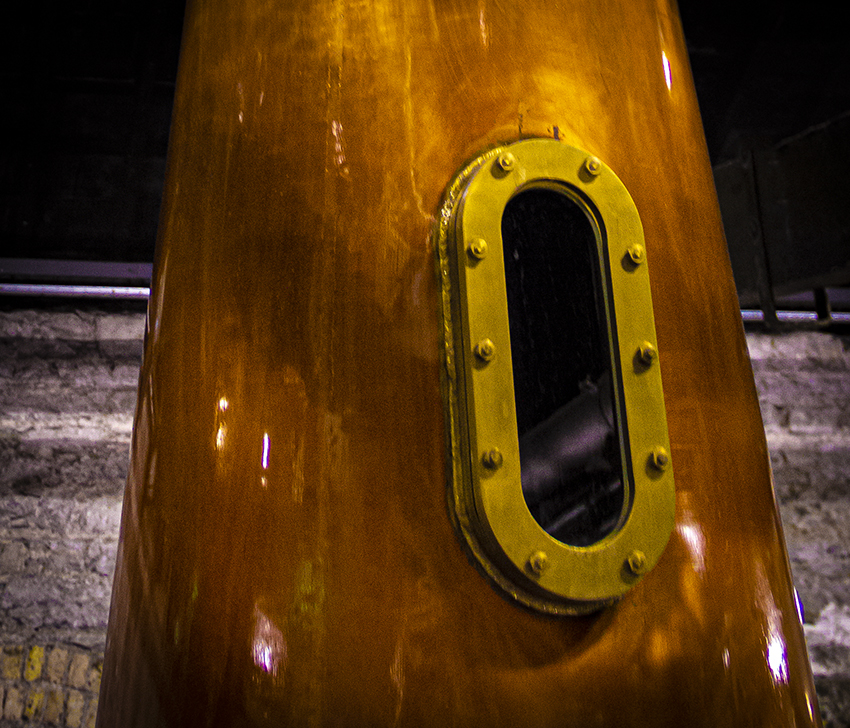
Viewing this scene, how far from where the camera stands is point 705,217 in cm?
76

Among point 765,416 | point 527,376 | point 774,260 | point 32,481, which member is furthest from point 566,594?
point 765,416

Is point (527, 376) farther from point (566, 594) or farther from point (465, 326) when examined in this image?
point (566, 594)

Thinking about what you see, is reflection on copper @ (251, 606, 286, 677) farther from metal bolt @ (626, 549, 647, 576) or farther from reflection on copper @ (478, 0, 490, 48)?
reflection on copper @ (478, 0, 490, 48)

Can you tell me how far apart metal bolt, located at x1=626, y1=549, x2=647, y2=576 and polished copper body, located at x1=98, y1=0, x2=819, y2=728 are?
3cm

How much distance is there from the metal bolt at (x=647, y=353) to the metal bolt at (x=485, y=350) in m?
0.14

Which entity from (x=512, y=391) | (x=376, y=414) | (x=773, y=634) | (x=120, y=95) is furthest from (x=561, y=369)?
(x=120, y=95)

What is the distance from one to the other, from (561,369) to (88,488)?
1927 millimetres

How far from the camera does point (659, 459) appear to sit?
0.63m

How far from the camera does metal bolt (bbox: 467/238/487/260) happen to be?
626mm

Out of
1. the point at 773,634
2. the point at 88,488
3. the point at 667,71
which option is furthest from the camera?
the point at 88,488

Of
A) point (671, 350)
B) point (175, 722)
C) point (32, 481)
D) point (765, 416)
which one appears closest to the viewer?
point (175, 722)

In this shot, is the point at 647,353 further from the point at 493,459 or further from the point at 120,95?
the point at 120,95

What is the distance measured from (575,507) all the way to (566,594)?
71mm

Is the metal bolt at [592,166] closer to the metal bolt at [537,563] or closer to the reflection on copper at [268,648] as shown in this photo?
the metal bolt at [537,563]
